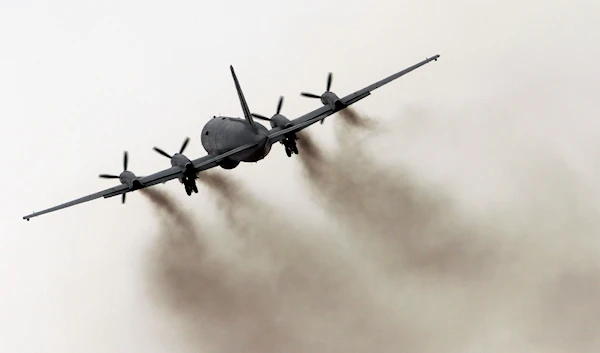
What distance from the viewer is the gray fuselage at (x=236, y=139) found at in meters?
84.3

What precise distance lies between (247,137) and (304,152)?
38.7ft

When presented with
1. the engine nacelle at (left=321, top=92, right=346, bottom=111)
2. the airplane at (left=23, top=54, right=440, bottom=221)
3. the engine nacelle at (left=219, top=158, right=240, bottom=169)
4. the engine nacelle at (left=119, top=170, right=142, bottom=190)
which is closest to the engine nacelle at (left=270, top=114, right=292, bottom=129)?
the airplane at (left=23, top=54, right=440, bottom=221)

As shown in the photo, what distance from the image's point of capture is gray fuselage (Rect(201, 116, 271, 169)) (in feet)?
277

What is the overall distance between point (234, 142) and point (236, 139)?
0.35 meters

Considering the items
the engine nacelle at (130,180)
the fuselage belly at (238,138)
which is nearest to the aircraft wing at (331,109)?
the fuselage belly at (238,138)

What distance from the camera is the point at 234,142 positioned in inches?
3346

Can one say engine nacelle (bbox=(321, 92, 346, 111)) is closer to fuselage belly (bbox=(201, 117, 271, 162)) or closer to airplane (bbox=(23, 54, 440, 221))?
airplane (bbox=(23, 54, 440, 221))

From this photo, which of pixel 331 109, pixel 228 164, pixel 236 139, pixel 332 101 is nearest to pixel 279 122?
pixel 331 109

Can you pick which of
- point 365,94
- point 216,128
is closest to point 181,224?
point 216,128

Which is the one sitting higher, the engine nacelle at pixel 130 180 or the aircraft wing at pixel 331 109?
the engine nacelle at pixel 130 180

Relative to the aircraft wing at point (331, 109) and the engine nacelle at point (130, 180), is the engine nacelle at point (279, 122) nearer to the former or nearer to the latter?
the aircraft wing at point (331, 109)

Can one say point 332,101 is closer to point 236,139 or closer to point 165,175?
point 236,139

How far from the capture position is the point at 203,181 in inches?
3644

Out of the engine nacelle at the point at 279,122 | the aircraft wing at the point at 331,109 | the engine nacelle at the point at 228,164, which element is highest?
the engine nacelle at the point at 279,122
